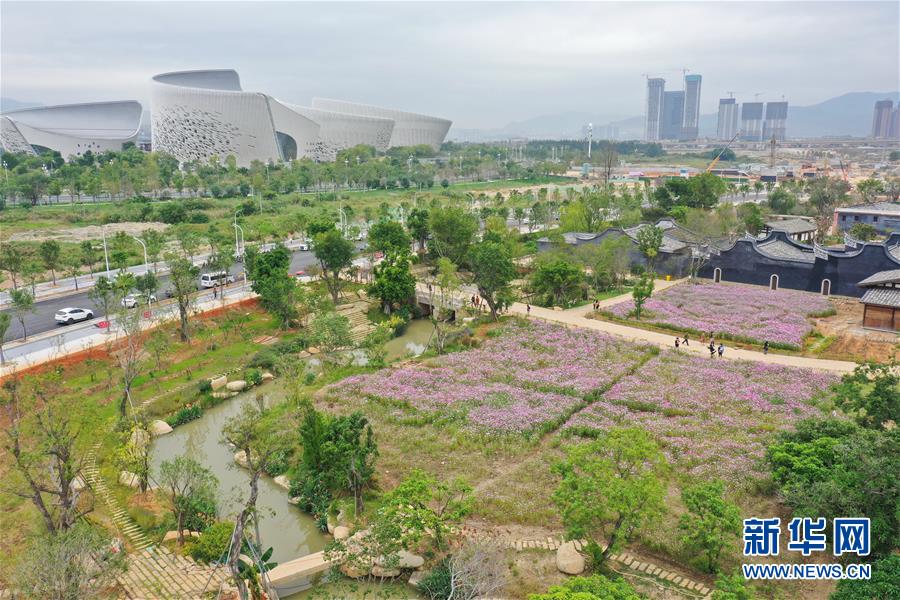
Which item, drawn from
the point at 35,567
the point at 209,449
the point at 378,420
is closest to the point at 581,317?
the point at 378,420

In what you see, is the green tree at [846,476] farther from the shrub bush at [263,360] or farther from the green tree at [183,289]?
the green tree at [183,289]

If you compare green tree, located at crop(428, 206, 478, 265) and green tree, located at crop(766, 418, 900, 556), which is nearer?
green tree, located at crop(766, 418, 900, 556)

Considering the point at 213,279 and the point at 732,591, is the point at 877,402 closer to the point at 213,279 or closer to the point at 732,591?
the point at 732,591

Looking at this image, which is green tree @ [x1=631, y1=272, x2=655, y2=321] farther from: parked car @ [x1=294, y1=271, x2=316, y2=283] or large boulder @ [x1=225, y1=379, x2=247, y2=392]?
parked car @ [x1=294, y1=271, x2=316, y2=283]

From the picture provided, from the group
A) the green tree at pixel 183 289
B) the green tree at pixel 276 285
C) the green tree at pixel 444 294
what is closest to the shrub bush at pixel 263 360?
the green tree at pixel 183 289

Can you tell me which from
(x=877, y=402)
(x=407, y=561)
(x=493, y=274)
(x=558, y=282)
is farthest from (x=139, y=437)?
(x=558, y=282)

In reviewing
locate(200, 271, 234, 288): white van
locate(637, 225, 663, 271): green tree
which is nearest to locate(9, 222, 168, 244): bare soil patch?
locate(200, 271, 234, 288): white van
